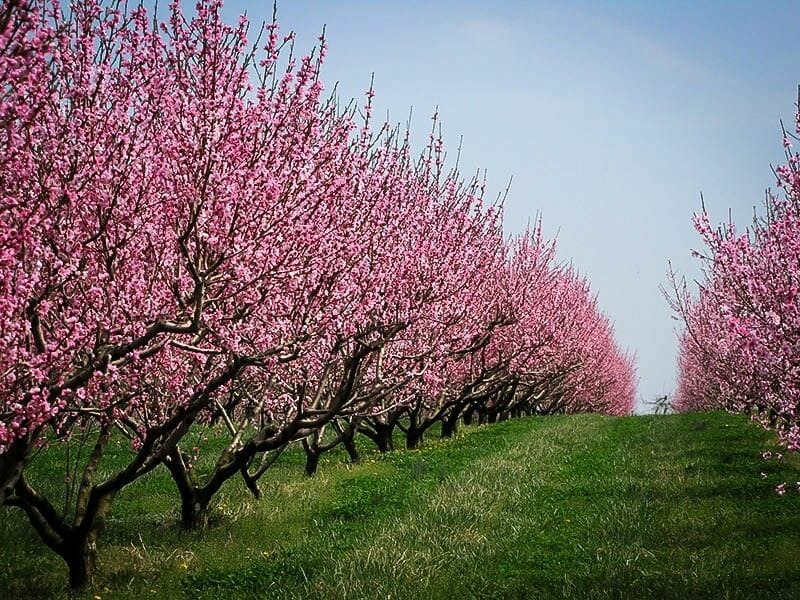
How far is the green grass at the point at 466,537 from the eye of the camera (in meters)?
9.23

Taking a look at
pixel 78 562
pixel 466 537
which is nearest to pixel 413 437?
pixel 466 537

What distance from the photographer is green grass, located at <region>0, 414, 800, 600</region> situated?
9234mm

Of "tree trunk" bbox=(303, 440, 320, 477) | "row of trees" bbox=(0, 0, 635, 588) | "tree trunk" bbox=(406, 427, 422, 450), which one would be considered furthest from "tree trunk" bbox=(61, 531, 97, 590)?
"tree trunk" bbox=(406, 427, 422, 450)

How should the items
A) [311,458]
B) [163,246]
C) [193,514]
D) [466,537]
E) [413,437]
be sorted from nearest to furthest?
[163,246], [466,537], [193,514], [311,458], [413,437]

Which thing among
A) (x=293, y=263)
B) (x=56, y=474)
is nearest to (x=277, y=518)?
(x=293, y=263)

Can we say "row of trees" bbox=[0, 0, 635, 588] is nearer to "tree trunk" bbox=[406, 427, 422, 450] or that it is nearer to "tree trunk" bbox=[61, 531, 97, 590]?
"tree trunk" bbox=[61, 531, 97, 590]

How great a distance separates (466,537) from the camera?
37.2 feet

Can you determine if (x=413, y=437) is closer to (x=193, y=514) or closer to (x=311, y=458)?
(x=311, y=458)

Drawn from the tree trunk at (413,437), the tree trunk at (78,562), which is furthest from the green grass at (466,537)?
the tree trunk at (413,437)

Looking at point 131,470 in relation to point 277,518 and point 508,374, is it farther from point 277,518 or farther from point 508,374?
point 508,374

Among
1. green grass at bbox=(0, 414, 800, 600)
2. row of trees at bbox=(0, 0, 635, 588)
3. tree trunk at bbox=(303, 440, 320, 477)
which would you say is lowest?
green grass at bbox=(0, 414, 800, 600)

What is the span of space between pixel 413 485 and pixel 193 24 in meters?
10.7

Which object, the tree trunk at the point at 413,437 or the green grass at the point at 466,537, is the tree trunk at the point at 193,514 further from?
the tree trunk at the point at 413,437

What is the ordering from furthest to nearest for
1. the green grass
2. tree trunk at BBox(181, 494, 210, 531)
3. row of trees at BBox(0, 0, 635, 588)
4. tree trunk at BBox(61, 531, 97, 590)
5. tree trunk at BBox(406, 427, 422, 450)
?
tree trunk at BBox(406, 427, 422, 450)
tree trunk at BBox(181, 494, 210, 531)
tree trunk at BBox(61, 531, 97, 590)
the green grass
row of trees at BBox(0, 0, 635, 588)
